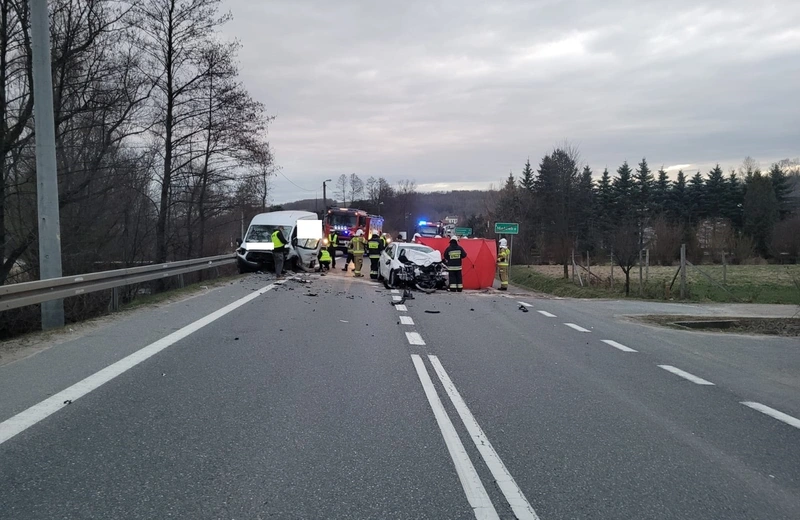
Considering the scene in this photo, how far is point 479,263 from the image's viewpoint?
2419cm

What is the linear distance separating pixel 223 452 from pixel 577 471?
269 cm

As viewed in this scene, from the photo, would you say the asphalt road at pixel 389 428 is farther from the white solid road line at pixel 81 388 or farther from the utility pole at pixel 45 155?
the utility pole at pixel 45 155

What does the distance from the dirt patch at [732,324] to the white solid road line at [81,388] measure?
10469 millimetres

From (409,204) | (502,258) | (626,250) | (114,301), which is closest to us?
(114,301)

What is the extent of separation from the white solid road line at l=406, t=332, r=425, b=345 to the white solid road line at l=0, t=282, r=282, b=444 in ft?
11.8

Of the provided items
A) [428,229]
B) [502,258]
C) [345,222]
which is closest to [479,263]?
[502,258]

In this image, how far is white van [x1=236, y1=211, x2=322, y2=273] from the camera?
24.8 meters

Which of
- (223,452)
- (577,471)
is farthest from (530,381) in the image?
(223,452)

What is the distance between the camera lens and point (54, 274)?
10.8 meters

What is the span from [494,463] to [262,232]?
22.5 meters

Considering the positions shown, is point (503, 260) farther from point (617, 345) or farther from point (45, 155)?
point (45, 155)

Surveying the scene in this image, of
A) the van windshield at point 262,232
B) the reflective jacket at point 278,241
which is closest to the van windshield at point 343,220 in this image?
the van windshield at point 262,232

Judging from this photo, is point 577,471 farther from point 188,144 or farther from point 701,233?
point 701,233

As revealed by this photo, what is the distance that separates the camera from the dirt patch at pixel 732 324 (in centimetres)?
1357
